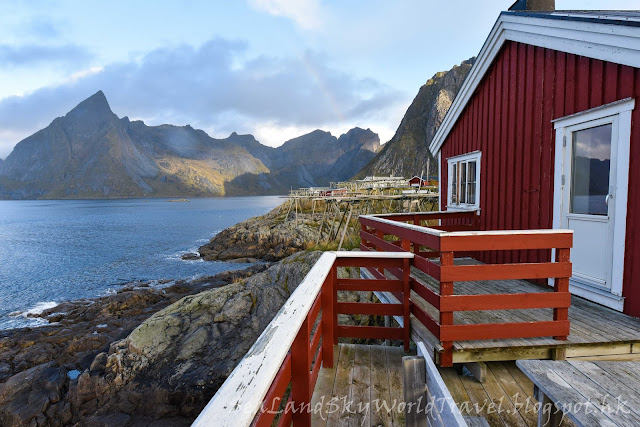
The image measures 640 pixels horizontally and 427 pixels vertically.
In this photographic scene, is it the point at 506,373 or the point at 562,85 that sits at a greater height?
the point at 562,85

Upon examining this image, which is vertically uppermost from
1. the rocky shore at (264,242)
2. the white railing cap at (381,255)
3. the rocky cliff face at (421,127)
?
the rocky cliff face at (421,127)

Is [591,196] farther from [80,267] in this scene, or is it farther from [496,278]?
[80,267]

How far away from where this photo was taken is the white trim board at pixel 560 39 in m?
4.22

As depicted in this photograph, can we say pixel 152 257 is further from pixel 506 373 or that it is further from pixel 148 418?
pixel 506 373

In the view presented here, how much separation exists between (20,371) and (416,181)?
33509mm

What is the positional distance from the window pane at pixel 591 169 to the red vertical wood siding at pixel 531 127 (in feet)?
1.17

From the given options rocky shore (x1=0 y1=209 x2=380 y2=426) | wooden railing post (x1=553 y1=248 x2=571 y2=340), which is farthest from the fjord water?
wooden railing post (x1=553 y1=248 x2=571 y2=340)

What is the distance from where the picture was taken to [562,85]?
5.51 meters

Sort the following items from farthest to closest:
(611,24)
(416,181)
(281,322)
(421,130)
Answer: (421,130)
(416,181)
(611,24)
(281,322)

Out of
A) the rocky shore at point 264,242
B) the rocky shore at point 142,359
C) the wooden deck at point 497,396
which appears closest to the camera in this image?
the wooden deck at point 497,396

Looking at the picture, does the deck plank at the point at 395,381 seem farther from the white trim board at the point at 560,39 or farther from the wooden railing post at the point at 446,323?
the white trim board at the point at 560,39

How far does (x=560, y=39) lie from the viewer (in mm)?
5395

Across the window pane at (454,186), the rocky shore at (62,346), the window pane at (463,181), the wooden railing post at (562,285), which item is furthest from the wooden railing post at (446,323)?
the rocky shore at (62,346)

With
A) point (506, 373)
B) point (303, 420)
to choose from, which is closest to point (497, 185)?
point (506, 373)
